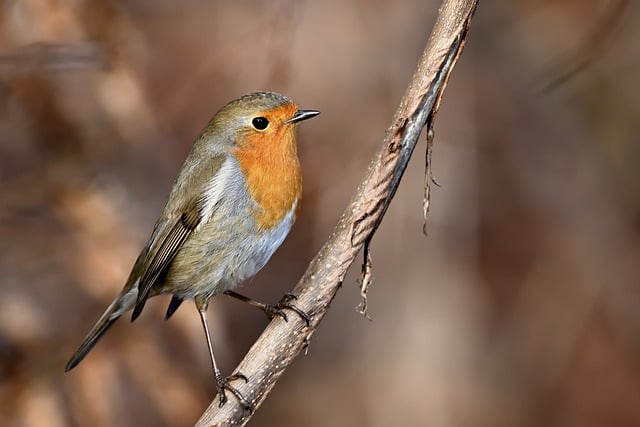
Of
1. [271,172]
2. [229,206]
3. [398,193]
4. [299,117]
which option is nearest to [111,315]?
[229,206]

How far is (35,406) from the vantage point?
13.6ft

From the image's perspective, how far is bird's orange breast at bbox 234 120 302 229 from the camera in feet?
10.5

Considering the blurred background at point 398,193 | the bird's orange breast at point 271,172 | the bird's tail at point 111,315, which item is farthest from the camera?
the blurred background at point 398,193

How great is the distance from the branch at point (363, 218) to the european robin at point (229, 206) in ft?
2.08

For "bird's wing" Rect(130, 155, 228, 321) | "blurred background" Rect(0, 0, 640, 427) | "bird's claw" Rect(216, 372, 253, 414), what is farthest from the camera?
"blurred background" Rect(0, 0, 640, 427)

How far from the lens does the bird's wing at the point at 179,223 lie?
333 centimetres

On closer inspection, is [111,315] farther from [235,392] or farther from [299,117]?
[235,392]

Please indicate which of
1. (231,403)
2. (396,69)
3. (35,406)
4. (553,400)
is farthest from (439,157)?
(231,403)

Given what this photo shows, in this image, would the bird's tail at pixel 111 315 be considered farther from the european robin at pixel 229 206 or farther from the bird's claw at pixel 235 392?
the bird's claw at pixel 235 392

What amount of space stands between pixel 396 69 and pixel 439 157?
63 centimetres

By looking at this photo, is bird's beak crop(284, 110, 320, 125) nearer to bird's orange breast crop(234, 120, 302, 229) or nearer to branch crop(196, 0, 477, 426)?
bird's orange breast crop(234, 120, 302, 229)

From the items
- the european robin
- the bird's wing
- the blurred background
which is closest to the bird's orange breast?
the european robin

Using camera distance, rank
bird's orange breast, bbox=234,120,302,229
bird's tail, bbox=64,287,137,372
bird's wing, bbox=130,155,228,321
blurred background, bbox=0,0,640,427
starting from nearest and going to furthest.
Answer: bird's orange breast, bbox=234,120,302,229 < bird's wing, bbox=130,155,228,321 < bird's tail, bbox=64,287,137,372 < blurred background, bbox=0,0,640,427

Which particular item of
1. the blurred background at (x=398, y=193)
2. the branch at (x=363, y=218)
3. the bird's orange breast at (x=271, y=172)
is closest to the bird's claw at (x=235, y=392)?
the branch at (x=363, y=218)
